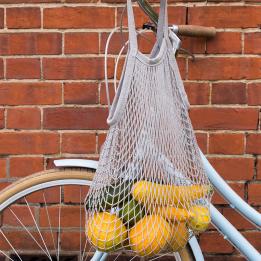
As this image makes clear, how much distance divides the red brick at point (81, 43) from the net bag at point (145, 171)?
63 cm

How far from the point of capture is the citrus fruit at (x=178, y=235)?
1283mm

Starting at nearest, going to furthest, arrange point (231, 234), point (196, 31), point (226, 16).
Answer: point (231, 234), point (196, 31), point (226, 16)

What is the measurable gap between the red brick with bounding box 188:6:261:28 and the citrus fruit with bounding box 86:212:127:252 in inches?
37.0

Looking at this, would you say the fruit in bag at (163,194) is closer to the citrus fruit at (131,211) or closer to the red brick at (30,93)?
the citrus fruit at (131,211)

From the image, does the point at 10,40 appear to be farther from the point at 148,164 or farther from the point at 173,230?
the point at 173,230

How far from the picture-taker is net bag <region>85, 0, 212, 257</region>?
4.09ft

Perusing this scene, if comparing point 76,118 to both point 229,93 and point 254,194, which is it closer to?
point 229,93

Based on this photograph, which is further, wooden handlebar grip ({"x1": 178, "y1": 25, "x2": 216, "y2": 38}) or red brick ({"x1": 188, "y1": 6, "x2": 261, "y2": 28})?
red brick ({"x1": 188, "y1": 6, "x2": 261, "y2": 28})

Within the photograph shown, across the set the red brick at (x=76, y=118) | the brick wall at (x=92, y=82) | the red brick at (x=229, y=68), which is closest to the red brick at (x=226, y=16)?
the brick wall at (x=92, y=82)

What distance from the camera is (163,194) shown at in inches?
49.8

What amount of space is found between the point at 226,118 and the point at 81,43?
63cm

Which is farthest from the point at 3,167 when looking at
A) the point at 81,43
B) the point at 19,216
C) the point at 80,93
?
the point at 81,43

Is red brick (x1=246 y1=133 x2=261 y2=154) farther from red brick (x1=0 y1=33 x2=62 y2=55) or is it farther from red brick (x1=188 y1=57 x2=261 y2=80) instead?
red brick (x1=0 y1=33 x2=62 y2=55)

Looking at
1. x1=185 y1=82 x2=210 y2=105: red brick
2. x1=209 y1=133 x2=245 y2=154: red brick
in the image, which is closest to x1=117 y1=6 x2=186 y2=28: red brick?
x1=185 y1=82 x2=210 y2=105: red brick
